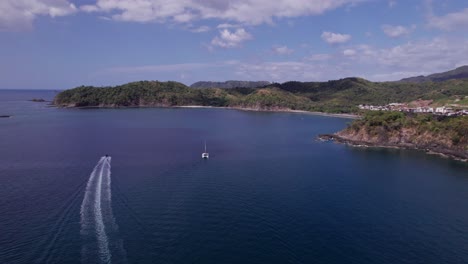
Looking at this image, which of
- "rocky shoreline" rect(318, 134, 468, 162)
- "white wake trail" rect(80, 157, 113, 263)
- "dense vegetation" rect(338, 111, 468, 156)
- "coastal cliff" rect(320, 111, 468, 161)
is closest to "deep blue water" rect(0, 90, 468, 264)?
"white wake trail" rect(80, 157, 113, 263)

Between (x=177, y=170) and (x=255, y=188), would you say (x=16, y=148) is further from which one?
(x=255, y=188)

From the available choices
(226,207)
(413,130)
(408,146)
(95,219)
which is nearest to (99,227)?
(95,219)

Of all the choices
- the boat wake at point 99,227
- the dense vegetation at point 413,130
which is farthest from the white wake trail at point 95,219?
the dense vegetation at point 413,130

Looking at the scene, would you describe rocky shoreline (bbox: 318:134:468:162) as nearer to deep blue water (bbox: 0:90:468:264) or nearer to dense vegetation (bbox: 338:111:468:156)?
dense vegetation (bbox: 338:111:468:156)

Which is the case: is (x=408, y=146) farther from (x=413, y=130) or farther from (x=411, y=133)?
(x=413, y=130)

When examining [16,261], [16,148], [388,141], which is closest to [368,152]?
[388,141]
